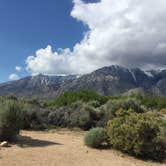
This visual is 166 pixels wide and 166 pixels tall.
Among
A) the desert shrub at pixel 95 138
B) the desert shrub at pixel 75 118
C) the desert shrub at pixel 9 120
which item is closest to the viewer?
the desert shrub at pixel 9 120

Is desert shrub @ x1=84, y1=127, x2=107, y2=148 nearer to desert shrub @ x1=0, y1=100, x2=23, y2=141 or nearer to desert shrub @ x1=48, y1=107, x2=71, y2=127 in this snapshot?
desert shrub @ x1=0, y1=100, x2=23, y2=141

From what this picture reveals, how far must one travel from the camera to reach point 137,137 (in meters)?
16.1

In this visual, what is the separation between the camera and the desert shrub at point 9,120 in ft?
54.1

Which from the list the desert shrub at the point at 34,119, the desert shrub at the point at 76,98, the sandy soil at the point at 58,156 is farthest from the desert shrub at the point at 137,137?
the desert shrub at the point at 76,98

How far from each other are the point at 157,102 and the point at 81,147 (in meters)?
49.7

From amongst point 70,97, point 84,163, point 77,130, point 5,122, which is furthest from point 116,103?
point 70,97

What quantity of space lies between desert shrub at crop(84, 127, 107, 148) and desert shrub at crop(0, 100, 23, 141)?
3411 mm

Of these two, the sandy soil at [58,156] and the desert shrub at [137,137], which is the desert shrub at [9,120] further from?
the desert shrub at [137,137]

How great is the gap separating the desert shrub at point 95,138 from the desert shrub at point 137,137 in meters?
0.40

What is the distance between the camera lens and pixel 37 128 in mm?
24859


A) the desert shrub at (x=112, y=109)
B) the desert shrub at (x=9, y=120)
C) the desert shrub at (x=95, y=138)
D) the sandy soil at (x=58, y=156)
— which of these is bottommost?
the sandy soil at (x=58, y=156)

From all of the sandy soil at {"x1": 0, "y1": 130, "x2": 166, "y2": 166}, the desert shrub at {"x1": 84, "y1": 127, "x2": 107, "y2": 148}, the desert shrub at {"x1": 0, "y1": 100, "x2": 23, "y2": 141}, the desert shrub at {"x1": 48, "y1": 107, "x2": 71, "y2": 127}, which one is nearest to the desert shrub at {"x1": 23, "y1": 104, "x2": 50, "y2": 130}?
the desert shrub at {"x1": 48, "y1": 107, "x2": 71, "y2": 127}

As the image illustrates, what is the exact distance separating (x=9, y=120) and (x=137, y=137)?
19.6 feet

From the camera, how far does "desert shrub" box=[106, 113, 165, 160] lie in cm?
1608
